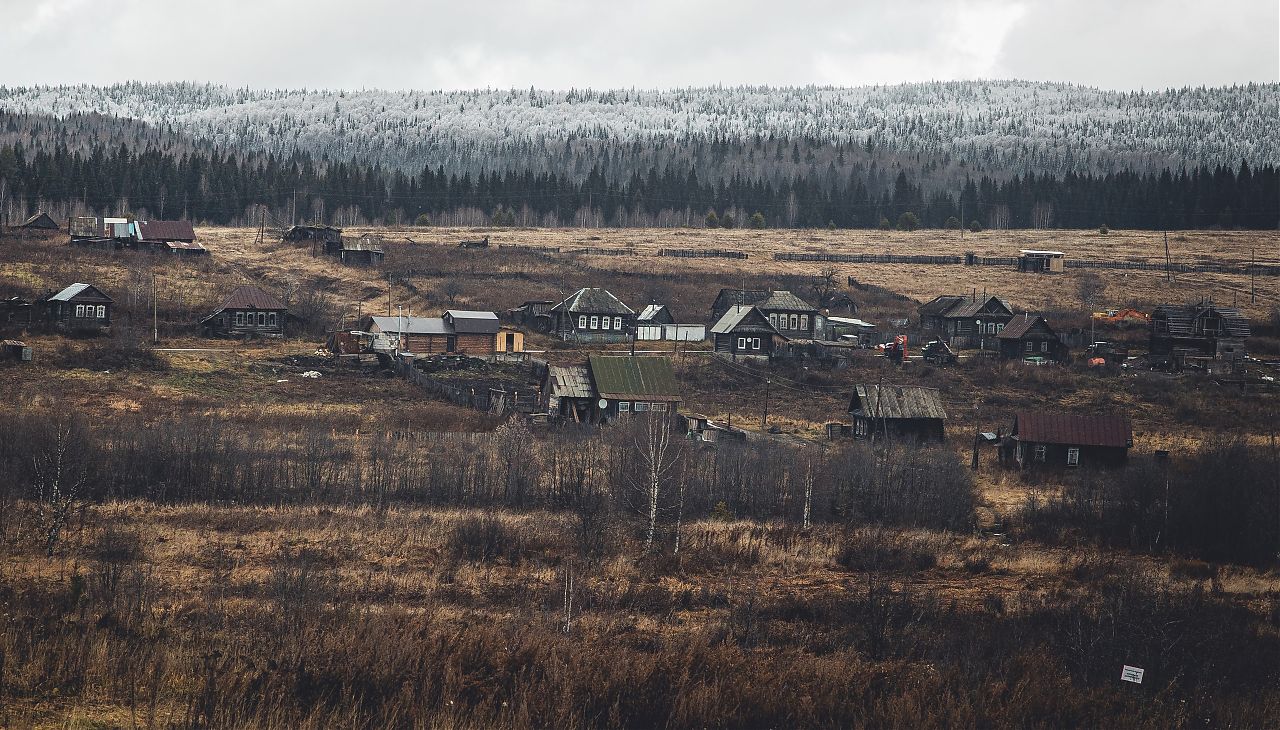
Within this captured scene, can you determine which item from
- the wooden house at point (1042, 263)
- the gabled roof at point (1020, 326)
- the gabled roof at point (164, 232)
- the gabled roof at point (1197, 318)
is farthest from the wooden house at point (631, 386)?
the wooden house at point (1042, 263)

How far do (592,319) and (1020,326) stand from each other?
2455 cm

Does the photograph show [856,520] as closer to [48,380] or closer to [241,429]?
[241,429]

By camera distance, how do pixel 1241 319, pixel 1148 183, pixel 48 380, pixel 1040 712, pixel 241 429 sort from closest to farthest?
pixel 1040 712, pixel 241 429, pixel 48 380, pixel 1241 319, pixel 1148 183

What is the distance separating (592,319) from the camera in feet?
230

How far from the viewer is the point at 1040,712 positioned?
18.2 metres

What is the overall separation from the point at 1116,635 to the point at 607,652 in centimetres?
921

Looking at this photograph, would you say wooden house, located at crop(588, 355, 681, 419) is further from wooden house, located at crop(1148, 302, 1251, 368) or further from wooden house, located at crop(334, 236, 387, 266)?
wooden house, located at crop(334, 236, 387, 266)

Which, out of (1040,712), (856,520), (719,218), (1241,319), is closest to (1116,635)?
(1040,712)

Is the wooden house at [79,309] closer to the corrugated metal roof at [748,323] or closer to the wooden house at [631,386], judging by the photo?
the wooden house at [631,386]

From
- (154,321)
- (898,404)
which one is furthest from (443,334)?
(898,404)

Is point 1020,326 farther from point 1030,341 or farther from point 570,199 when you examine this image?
point 570,199

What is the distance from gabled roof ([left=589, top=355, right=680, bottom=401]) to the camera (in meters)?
45.5

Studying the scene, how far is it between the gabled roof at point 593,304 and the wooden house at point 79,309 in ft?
81.4

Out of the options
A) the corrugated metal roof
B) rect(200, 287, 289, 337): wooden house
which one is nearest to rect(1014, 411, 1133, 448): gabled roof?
the corrugated metal roof
